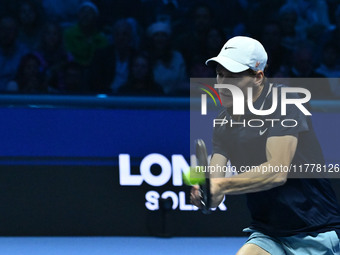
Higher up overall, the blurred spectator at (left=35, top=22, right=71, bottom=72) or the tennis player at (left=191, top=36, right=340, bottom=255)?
the blurred spectator at (left=35, top=22, right=71, bottom=72)

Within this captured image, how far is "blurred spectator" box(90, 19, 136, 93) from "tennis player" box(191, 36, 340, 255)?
3106 mm

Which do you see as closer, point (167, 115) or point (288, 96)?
point (288, 96)

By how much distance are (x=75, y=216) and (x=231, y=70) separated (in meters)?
3.16

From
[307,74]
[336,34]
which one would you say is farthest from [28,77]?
[336,34]

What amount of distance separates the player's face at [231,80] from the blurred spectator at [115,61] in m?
3.28

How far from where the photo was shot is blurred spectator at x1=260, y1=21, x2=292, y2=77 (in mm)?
6500

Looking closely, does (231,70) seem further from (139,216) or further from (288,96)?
(139,216)

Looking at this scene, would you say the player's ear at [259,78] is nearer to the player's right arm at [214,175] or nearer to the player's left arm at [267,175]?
the player's left arm at [267,175]

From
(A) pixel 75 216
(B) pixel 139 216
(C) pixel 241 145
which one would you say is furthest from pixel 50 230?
(C) pixel 241 145

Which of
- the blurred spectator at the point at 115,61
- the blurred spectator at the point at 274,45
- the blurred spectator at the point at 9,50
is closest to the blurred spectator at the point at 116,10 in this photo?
the blurred spectator at the point at 115,61

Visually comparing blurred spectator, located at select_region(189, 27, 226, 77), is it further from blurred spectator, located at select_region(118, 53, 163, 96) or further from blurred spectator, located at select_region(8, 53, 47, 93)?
blurred spectator, located at select_region(8, 53, 47, 93)

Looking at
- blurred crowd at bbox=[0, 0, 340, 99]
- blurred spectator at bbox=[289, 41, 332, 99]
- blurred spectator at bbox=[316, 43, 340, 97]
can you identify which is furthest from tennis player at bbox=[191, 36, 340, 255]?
blurred spectator at bbox=[316, 43, 340, 97]

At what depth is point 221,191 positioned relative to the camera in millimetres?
2809

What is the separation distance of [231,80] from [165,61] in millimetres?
3359
